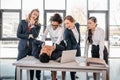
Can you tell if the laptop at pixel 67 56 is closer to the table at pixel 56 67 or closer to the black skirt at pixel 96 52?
the table at pixel 56 67

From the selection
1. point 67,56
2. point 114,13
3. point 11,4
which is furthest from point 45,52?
point 114,13

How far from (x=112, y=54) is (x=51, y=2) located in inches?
111

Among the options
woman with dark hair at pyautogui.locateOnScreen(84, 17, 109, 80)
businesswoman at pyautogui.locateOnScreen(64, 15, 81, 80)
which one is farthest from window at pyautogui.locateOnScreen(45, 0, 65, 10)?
woman with dark hair at pyautogui.locateOnScreen(84, 17, 109, 80)

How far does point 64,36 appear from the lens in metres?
3.94

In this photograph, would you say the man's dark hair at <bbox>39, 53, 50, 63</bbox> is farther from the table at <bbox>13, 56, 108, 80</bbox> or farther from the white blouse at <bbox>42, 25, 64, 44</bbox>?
the white blouse at <bbox>42, 25, 64, 44</bbox>

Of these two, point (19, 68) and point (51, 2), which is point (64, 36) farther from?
point (51, 2)

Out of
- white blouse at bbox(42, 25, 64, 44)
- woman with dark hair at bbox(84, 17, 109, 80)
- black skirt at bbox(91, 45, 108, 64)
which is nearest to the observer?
woman with dark hair at bbox(84, 17, 109, 80)

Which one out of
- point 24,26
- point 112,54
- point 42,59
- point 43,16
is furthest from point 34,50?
point 112,54

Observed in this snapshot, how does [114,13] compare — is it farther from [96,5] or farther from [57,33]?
[57,33]

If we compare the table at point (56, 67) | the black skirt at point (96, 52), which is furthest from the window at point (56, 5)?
the table at point (56, 67)

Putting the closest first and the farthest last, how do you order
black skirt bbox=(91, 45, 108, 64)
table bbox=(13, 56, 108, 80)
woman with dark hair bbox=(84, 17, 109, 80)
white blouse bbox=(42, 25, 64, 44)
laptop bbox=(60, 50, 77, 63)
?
Result: table bbox=(13, 56, 108, 80) < laptop bbox=(60, 50, 77, 63) < woman with dark hair bbox=(84, 17, 109, 80) < black skirt bbox=(91, 45, 108, 64) < white blouse bbox=(42, 25, 64, 44)

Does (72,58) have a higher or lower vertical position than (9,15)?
lower

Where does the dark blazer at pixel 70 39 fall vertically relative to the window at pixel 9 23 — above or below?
below

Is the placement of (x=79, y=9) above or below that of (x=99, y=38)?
above
